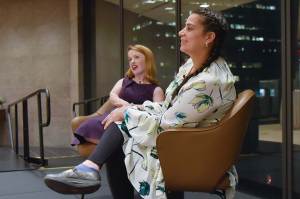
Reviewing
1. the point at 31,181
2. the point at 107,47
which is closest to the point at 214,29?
the point at 31,181

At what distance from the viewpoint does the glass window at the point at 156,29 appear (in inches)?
199

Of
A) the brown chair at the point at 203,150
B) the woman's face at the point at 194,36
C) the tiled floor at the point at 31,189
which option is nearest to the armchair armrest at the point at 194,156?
the brown chair at the point at 203,150

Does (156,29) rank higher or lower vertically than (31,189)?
higher

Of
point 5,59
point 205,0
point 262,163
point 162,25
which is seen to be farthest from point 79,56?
point 262,163

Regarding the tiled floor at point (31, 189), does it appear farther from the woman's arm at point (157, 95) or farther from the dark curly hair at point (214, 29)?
the dark curly hair at point (214, 29)

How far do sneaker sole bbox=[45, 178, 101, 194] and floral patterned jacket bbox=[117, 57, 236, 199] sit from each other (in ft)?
0.79

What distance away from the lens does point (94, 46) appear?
761 cm

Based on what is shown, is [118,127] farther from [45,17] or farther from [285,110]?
[45,17]

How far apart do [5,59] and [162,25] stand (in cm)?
440

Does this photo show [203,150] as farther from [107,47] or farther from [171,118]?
[107,47]

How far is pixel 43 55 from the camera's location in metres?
8.22

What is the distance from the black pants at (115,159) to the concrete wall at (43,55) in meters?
5.07

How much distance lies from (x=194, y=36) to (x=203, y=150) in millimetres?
600

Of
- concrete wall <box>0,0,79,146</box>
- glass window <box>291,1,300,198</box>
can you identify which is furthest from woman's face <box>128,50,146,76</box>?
concrete wall <box>0,0,79,146</box>
